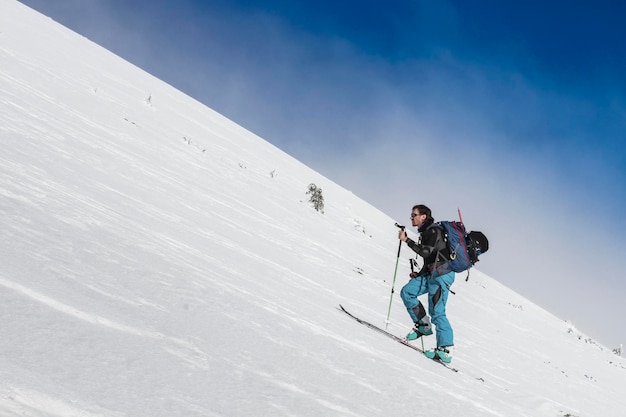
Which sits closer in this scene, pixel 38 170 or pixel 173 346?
pixel 173 346

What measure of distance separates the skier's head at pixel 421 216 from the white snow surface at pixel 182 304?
55.2 inches

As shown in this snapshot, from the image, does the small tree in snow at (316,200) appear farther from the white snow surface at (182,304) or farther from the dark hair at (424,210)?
the dark hair at (424,210)

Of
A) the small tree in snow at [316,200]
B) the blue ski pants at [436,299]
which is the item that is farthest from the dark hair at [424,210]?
the small tree in snow at [316,200]

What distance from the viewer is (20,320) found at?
2107mm

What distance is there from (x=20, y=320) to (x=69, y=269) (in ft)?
3.06

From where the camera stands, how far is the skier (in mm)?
6148

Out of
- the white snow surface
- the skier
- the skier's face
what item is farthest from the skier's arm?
the white snow surface

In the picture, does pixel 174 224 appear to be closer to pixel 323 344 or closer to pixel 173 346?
pixel 323 344

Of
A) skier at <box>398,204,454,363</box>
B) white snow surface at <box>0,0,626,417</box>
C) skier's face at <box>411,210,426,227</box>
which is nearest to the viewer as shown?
white snow surface at <box>0,0,626,417</box>

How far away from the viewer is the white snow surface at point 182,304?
2.12m

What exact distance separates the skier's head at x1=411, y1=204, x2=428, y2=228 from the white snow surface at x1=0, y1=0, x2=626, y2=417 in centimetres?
140

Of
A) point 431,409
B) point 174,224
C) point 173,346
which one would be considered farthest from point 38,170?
point 431,409

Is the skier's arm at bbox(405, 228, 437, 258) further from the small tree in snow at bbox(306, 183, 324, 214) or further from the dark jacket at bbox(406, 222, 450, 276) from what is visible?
the small tree in snow at bbox(306, 183, 324, 214)

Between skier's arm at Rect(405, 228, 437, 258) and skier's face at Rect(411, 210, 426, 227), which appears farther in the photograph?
skier's face at Rect(411, 210, 426, 227)
